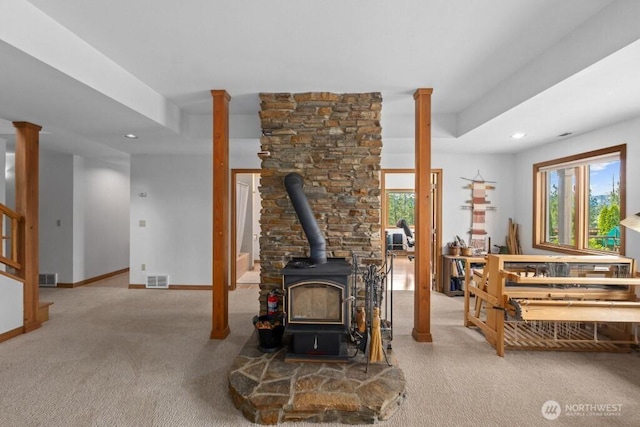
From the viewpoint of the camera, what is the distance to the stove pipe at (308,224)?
10.1ft

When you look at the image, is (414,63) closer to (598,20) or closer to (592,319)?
(598,20)

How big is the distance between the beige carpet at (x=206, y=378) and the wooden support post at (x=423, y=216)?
29cm

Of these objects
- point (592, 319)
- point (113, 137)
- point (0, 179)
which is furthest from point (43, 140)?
point (592, 319)

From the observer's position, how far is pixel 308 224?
10.2 ft

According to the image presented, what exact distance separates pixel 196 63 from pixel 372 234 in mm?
2329

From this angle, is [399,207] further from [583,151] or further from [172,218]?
[172,218]

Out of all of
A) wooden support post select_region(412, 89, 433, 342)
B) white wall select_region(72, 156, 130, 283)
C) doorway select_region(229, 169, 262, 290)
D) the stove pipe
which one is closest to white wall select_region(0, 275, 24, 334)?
white wall select_region(72, 156, 130, 283)

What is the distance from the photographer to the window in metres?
3.68

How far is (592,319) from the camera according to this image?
114 inches

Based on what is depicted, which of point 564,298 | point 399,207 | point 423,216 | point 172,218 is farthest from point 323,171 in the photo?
point 399,207

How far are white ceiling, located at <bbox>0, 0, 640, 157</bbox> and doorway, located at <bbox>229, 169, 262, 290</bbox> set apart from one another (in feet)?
6.14

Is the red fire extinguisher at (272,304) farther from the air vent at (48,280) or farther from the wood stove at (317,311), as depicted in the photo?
the air vent at (48,280)

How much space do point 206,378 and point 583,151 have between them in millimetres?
4833

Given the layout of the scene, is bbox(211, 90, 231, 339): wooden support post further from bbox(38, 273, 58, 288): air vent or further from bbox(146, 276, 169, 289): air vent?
bbox(38, 273, 58, 288): air vent
